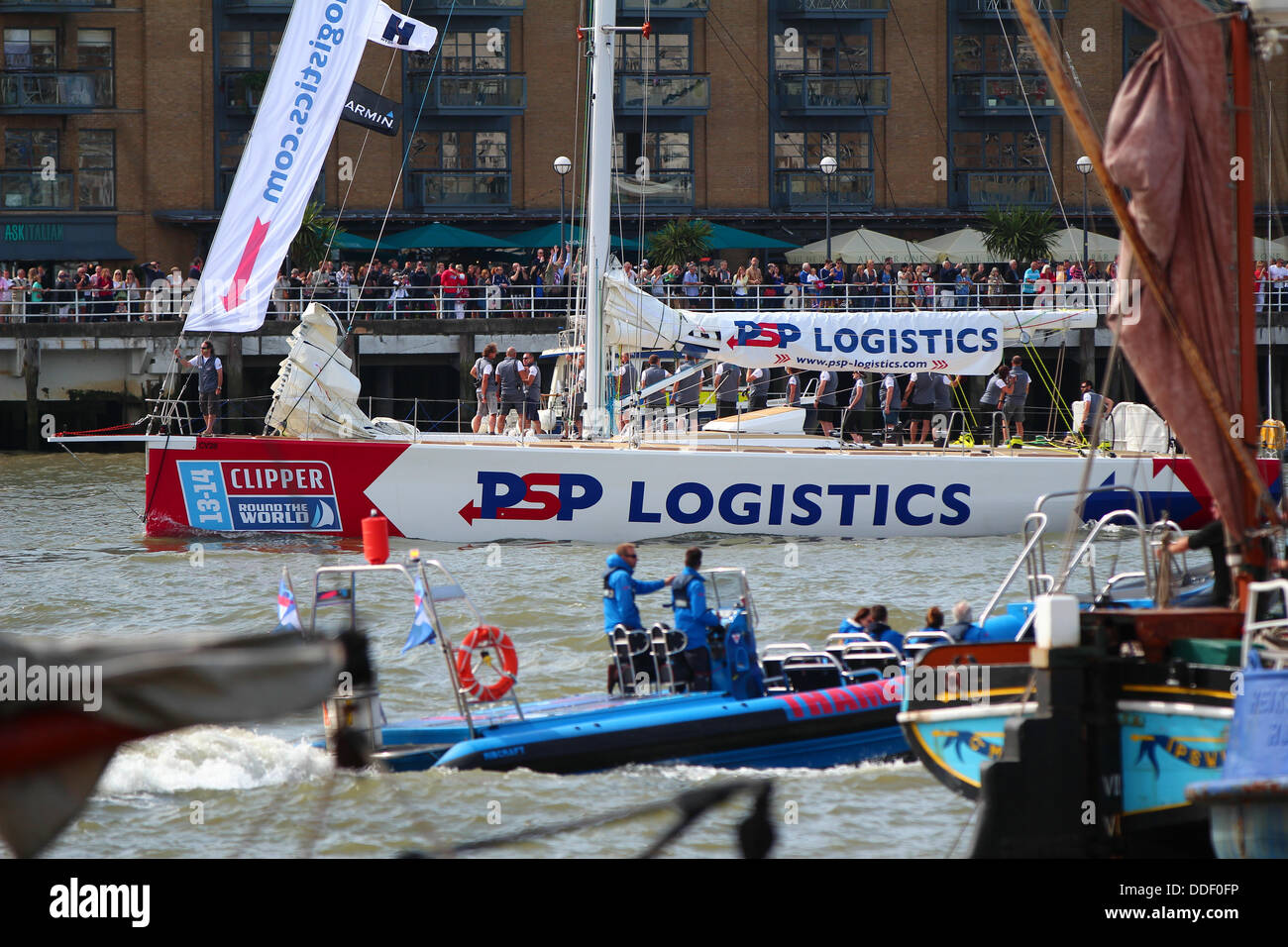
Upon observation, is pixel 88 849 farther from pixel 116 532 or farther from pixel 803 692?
pixel 116 532

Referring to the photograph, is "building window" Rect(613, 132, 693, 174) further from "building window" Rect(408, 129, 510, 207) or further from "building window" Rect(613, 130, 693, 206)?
"building window" Rect(408, 129, 510, 207)

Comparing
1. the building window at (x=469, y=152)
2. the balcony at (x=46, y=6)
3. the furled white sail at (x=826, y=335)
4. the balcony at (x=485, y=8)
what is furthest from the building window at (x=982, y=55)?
the furled white sail at (x=826, y=335)

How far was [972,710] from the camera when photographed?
8.37m

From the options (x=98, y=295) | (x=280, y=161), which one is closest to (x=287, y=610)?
(x=280, y=161)

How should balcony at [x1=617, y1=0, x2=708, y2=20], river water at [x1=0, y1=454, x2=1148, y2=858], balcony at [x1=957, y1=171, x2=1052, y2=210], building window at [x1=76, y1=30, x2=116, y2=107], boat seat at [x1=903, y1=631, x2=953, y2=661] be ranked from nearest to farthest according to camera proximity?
1. river water at [x1=0, y1=454, x2=1148, y2=858]
2. boat seat at [x1=903, y1=631, x2=953, y2=661]
3. building window at [x1=76, y1=30, x2=116, y2=107]
4. balcony at [x1=617, y1=0, x2=708, y2=20]
5. balcony at [x1=957, y1=171, x2=1052, y2=210]

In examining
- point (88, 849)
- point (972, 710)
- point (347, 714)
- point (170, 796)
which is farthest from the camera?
point (170, 796)

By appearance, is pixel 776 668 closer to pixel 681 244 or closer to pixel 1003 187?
pixel 681 244

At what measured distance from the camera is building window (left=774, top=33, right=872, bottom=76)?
147ft

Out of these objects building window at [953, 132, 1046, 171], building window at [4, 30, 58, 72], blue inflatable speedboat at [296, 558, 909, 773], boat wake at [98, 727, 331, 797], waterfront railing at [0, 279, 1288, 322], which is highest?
building window at [4, 30, 58, 72]

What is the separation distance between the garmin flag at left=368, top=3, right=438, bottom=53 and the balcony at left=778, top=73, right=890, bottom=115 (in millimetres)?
25849

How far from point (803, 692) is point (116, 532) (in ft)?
44.9

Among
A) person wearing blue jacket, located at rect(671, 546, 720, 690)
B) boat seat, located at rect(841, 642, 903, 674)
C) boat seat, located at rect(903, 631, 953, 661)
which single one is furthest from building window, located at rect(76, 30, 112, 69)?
boat seat, located at rect(903, 631, 953, 661)

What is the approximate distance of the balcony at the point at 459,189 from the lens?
141 feet
